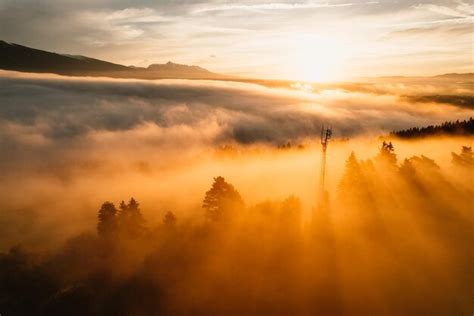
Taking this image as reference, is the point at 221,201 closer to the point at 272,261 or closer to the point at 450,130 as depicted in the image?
the point at 272,261

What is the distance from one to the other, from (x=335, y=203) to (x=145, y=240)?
26904 mm

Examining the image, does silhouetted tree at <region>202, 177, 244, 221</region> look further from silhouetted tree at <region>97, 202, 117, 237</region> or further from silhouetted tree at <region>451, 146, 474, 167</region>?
silhouetted tree at <region>451, 146, 474, 167</region>

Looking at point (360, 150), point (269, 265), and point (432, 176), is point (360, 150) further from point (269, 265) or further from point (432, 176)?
point (269, 265)

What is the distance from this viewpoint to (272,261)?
147 ft

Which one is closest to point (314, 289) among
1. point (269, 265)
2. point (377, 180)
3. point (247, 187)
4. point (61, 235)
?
point (269, 265)

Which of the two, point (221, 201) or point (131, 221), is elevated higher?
point (221, 201)

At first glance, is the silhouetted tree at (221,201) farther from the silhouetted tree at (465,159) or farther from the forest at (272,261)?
the silhouetted tree at (465,159)

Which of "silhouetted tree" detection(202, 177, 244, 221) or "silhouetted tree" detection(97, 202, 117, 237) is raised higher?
"silhouetted tree" detection(202, 177, 244, 221)

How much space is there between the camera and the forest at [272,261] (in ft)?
128

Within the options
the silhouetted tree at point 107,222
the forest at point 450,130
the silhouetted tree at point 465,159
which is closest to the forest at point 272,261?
the silhouetted tree at point 107,222

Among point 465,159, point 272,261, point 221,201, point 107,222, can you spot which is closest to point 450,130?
point 465,159

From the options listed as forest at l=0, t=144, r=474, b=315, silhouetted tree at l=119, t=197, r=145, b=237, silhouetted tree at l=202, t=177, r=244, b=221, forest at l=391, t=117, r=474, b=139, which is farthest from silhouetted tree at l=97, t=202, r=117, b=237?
forest at l=391, t=117, r=474, b=139

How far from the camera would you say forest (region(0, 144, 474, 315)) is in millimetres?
39062

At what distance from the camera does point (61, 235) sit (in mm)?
62312
